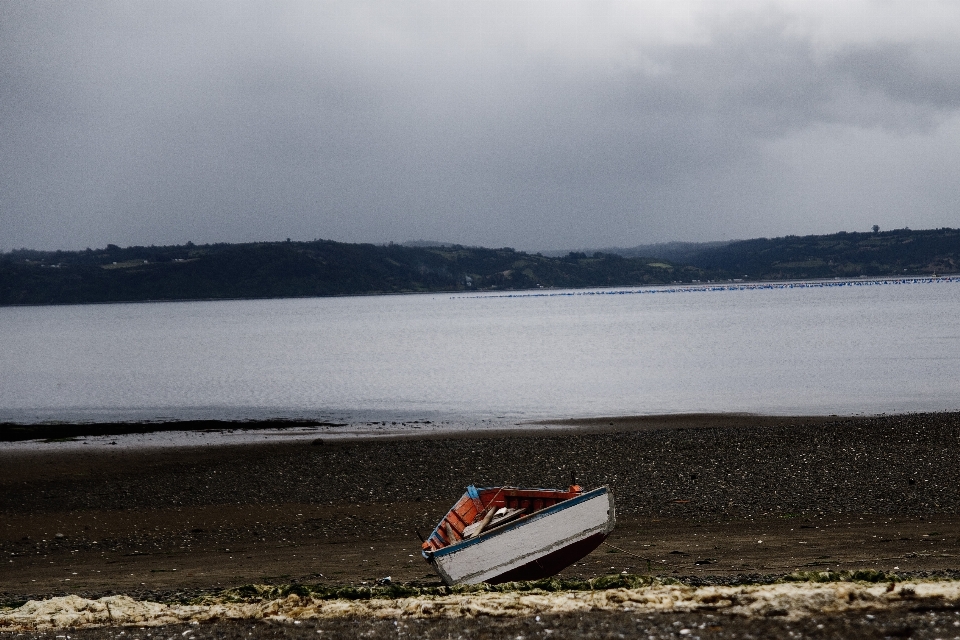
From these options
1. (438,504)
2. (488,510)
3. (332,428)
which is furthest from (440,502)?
(332,428)

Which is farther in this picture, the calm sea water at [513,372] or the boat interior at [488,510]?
the calm sea water at [513,372]

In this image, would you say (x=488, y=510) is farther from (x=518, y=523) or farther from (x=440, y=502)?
(x=440, y=502)

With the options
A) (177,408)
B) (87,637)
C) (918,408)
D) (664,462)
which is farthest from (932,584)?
(177,408)

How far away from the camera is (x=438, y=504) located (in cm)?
2272

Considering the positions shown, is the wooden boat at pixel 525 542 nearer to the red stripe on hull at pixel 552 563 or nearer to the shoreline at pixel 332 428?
the red stripe on hull at pixel 552 563

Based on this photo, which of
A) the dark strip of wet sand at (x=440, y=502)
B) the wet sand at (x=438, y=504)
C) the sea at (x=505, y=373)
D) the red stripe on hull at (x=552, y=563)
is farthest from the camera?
the sea at (x=505, y=373)

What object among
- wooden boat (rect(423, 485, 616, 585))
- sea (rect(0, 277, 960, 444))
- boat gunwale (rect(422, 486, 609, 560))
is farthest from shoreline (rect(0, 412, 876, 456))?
boat gunwale (rect(422, 486, 609, 560))

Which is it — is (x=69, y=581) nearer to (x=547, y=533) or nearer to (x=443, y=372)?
(x=547, y=533)

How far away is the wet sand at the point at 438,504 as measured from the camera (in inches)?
632

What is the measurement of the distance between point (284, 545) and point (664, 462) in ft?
38.8

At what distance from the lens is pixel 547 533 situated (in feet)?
47.4

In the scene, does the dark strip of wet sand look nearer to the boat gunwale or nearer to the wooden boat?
the wooden boat

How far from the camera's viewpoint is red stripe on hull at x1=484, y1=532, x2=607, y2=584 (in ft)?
47.1

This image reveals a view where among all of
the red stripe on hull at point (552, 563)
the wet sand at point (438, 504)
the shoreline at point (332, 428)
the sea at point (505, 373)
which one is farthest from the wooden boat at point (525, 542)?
the sea at point (505, 373)
